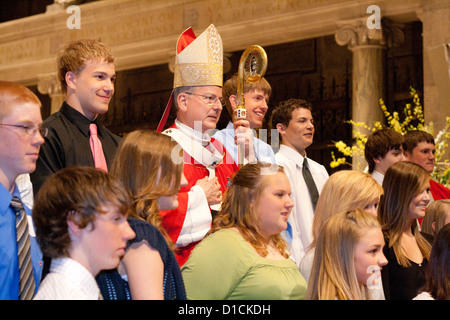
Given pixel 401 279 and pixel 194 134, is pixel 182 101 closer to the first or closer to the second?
pixel 194 134

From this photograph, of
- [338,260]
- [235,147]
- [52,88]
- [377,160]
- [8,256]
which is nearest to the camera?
[8,256]

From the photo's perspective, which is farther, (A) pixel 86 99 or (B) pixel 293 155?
Result: (B) pixel 293 155

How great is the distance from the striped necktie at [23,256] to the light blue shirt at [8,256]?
0.02 meters

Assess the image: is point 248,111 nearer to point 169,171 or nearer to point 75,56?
point 75,56

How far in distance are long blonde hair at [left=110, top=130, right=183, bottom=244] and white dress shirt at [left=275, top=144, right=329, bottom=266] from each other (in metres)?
1.58

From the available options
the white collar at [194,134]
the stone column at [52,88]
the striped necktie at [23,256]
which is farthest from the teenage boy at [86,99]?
the stone column at [52,88]

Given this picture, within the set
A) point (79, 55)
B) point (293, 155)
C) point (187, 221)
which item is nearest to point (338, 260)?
point (187, 221)

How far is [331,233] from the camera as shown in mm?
3270

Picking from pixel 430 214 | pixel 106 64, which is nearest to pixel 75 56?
pixel 106 64

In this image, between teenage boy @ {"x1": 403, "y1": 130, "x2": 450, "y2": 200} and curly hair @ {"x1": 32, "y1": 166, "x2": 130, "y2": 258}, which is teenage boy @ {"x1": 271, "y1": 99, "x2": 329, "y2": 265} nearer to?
teenage boy @ {"x1": 403, "y1": 130, "x2": 450, "y2": 200}

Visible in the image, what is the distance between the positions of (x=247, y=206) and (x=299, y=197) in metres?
1.41

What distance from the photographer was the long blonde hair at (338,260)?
10.2 ft

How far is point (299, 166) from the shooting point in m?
5.03

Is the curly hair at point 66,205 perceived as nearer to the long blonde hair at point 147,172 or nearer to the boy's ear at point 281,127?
the long blonde hair at point 147,172
